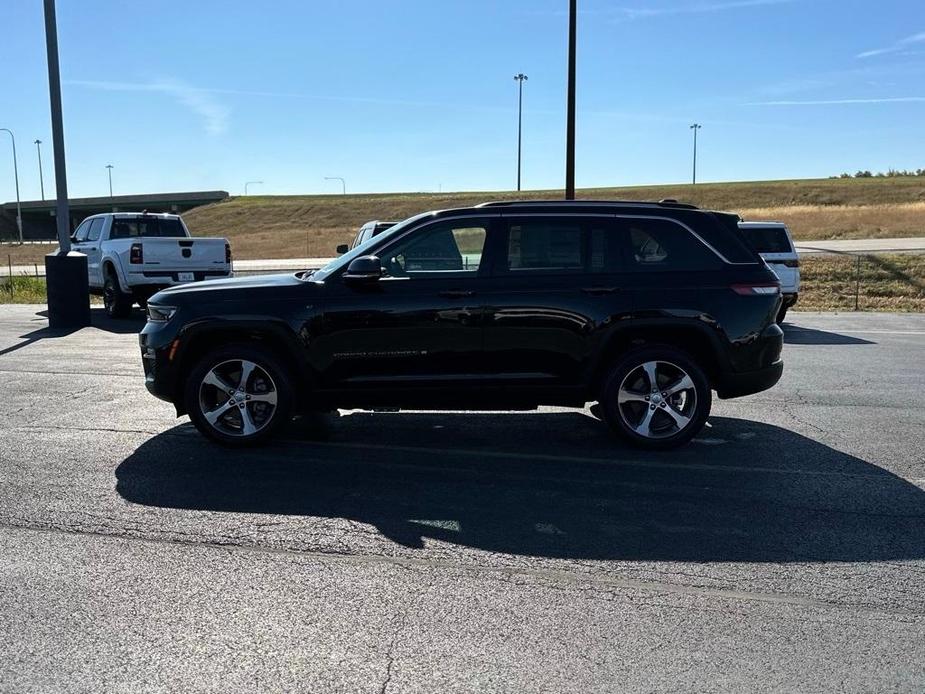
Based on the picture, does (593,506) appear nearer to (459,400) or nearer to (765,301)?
(459,400)

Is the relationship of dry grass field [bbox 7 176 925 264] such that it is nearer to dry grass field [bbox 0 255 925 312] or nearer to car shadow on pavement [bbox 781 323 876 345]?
dry grass field [bbox 0 255 925 312]

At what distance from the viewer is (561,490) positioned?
5.55 m

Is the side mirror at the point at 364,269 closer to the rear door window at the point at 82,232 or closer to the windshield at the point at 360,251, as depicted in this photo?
the windshield at the point at 360,251

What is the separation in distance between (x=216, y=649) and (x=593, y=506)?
2516 mm

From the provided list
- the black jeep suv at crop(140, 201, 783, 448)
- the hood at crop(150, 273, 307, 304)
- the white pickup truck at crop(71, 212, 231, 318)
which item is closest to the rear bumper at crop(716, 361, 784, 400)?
the black jeep suv at crop(140, 201, 783, 448)

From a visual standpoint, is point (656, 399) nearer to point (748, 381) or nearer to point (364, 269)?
point (748, 381)

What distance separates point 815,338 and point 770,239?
3.17 metres

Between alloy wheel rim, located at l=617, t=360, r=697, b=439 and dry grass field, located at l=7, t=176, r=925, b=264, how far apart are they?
34.6 meters

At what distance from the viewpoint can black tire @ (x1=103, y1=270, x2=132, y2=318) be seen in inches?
632

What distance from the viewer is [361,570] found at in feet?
14.1

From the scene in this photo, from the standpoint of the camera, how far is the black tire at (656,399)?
6523mm

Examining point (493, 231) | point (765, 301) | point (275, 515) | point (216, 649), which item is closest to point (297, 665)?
point (216, 649)

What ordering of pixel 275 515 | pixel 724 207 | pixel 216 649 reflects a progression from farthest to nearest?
pixel 724 207 → pixel 275 515 → pixel 216 649

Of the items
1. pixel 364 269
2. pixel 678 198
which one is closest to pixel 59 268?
pixel 364 269
